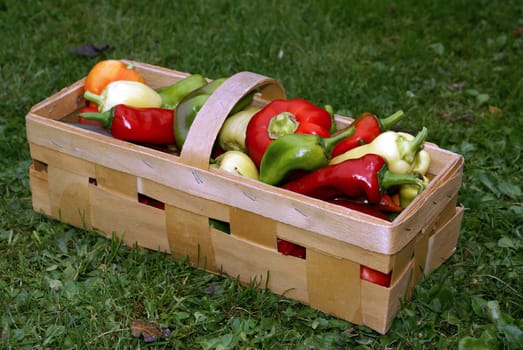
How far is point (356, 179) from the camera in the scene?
6.35ft

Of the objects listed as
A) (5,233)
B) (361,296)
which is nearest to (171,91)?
(5,233)

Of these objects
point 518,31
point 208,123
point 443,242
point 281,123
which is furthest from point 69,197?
point 518,31

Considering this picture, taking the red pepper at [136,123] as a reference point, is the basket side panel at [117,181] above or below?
below

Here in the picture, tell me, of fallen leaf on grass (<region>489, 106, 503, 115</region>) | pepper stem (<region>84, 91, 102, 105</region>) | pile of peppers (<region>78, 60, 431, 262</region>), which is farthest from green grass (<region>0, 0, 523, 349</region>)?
pepper stem (<region>84, 91, 102, 105</region>)

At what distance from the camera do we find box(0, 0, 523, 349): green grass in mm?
1989

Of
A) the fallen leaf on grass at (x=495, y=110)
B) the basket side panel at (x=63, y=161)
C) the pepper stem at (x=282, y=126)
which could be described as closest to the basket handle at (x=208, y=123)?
the pepper stem at (x=282, y=126)

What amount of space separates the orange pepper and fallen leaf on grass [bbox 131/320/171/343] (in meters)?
0.78

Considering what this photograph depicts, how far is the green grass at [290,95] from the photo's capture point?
1989 mm

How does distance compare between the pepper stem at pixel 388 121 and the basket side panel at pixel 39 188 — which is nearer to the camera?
the pepper stem at pixel 388 121

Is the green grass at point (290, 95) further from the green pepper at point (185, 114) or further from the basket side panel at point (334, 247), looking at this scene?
the green pepper at point (185, 114)

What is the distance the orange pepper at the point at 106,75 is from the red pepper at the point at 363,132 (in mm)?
710

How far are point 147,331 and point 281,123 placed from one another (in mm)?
609

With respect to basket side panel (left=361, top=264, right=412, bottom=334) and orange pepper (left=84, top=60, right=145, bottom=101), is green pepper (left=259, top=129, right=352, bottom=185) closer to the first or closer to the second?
basket side panel (left=361, top=264, right=412, bottom=334)

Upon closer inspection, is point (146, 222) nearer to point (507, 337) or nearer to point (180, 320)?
point (180, 320)
